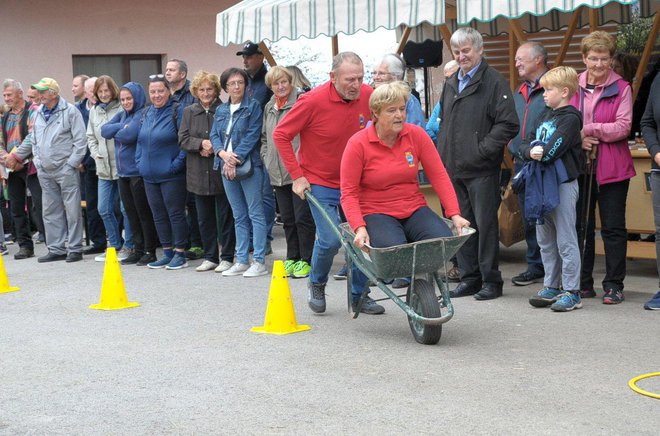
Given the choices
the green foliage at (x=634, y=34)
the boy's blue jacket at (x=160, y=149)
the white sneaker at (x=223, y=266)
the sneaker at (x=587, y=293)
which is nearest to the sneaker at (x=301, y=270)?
the white sneaker at (x=223, y=266)

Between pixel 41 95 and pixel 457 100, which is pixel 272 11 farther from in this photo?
pixel 41 95

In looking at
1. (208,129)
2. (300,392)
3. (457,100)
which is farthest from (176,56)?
(300,392)

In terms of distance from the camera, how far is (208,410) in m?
5.65

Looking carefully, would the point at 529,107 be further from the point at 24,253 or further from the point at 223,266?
the point at 24,253

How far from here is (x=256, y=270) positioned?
34.9ft

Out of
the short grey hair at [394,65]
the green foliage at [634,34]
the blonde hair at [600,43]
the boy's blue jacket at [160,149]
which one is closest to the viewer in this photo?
the blonde hair at [600,43]

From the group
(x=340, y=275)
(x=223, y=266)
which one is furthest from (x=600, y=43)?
(x=223, y=266)

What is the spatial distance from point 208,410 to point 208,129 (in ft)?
18.5

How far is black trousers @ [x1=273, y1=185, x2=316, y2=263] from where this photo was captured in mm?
10352

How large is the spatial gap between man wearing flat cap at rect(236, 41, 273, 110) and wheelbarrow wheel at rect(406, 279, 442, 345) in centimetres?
464

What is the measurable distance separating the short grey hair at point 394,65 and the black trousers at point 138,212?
3.54 meters

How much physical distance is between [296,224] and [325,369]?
13.2 ft

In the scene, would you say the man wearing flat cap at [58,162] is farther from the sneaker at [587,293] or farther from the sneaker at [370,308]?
the sneaker at [587,293]

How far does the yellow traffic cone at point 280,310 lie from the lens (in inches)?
303
